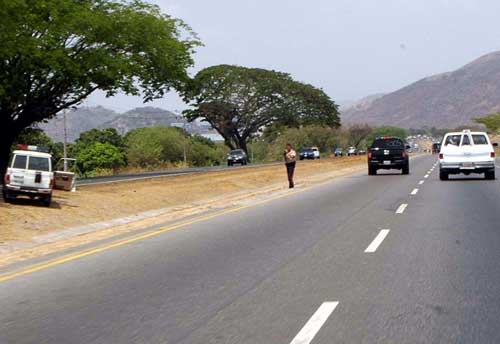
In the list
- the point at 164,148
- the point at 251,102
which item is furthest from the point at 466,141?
the point at 164,148

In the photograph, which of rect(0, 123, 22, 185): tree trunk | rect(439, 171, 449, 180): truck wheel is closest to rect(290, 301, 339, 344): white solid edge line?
rect(439, 171, 449, 180): truck wheel

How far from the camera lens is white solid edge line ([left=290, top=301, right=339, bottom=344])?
6.04 m

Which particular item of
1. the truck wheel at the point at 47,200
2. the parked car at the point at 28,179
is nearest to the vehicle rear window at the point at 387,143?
the parked car at the point at 28,179

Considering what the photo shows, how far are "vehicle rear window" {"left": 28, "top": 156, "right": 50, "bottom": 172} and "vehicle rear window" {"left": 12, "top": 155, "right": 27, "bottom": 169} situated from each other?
0.54 ft

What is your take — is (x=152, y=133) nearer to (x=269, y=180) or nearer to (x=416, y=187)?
(x=269, y=180)

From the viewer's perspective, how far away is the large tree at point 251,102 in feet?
275

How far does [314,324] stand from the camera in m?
6.53

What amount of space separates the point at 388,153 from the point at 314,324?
31.7 m

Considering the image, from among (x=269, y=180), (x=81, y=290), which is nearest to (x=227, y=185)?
(x=269, y=180)

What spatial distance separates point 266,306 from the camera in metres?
7.38

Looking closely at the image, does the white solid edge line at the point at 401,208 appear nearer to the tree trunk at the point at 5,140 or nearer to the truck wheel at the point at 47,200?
the truck wheel at the point at 47,200

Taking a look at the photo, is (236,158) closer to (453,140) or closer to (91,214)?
(453,140)

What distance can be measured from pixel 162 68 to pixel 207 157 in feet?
198

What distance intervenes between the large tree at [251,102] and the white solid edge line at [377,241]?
6960 cm
